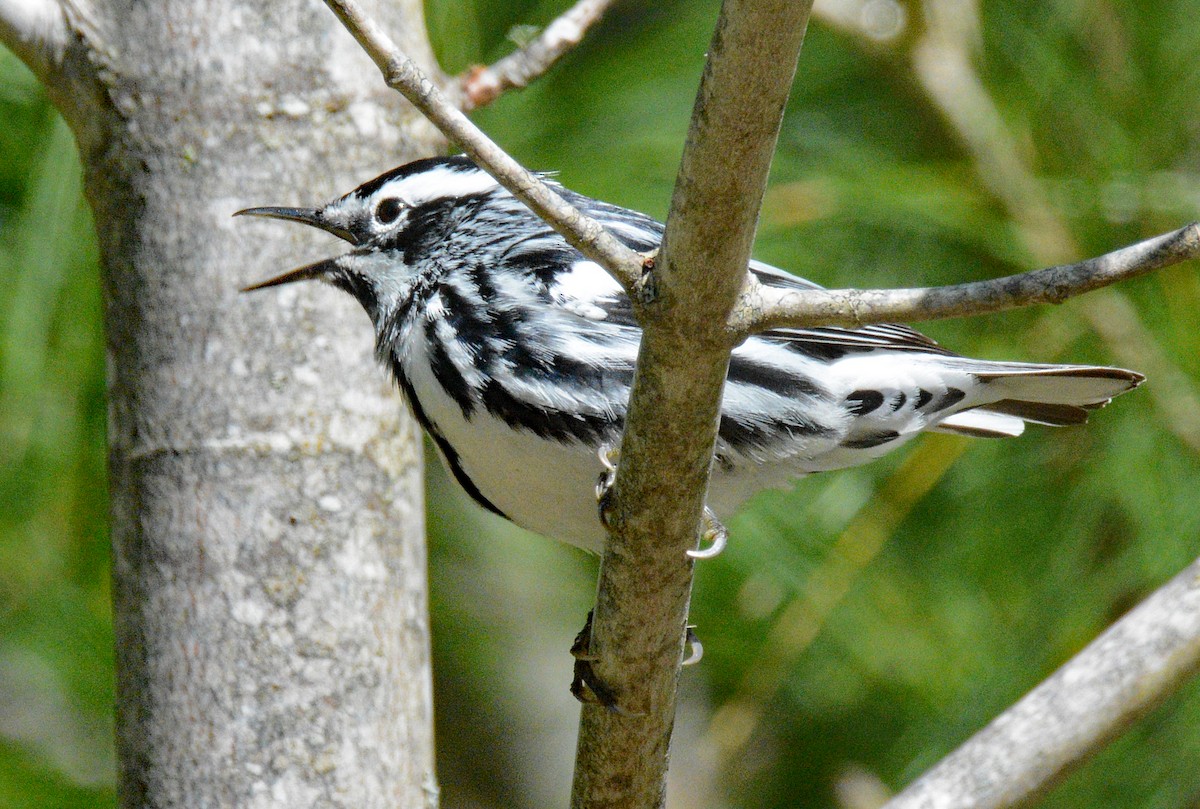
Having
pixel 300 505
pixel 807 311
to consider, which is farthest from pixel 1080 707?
pixel 300 505

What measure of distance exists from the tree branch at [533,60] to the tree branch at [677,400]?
32.8 inches

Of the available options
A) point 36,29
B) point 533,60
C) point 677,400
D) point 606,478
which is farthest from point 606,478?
point 36,29

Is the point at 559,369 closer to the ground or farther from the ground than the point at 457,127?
farther from the ground

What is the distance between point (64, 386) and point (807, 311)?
1555mm

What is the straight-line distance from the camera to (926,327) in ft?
8.39

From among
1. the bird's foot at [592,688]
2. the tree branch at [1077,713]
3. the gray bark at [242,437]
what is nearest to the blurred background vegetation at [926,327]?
the gray bark at [242,437]

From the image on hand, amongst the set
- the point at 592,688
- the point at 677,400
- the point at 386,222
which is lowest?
the point at 592,688

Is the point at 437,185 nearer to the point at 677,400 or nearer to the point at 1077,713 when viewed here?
the point at 677,400

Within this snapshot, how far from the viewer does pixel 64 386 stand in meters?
2.26

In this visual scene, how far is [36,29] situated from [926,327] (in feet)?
5.29

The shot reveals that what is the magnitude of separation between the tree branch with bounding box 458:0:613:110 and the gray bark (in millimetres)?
183

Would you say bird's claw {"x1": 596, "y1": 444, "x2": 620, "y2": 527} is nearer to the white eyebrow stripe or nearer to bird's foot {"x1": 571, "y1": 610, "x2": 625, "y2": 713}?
bird's foot {"x1": 571, "y1": 610, "x2": 625, "y2": 713}

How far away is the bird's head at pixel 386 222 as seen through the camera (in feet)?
5.73

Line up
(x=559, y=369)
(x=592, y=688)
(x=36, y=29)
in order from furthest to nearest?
1. (x=36, y=29)
2. (x=559, y=369)
3. (x=592, y=688)
